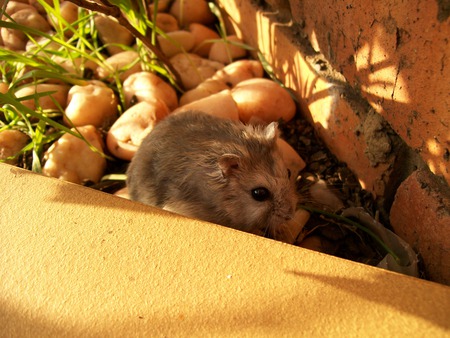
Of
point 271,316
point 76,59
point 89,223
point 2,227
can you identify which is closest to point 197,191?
point 89,223

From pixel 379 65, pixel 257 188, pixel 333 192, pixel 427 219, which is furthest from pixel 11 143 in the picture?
pixel 427 219

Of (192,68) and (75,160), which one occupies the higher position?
(192,68)

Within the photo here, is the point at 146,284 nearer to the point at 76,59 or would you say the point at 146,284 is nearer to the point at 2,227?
the point at 2,227

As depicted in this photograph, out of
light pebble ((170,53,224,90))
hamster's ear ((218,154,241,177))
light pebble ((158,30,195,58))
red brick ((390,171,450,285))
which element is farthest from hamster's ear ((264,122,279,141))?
light pebble ((158,30,195,58))

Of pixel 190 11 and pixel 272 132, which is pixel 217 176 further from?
pixel 190 11

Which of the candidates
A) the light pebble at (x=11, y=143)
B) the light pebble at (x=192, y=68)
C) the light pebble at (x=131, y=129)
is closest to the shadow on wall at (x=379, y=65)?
the light pebble at (x=192, y=68)

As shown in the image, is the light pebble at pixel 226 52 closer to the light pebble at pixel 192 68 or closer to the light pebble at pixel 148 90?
the light pebble at pixel 192 68

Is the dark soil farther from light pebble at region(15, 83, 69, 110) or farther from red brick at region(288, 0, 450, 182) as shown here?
light pebble at region(15, 83, 69, 110)
